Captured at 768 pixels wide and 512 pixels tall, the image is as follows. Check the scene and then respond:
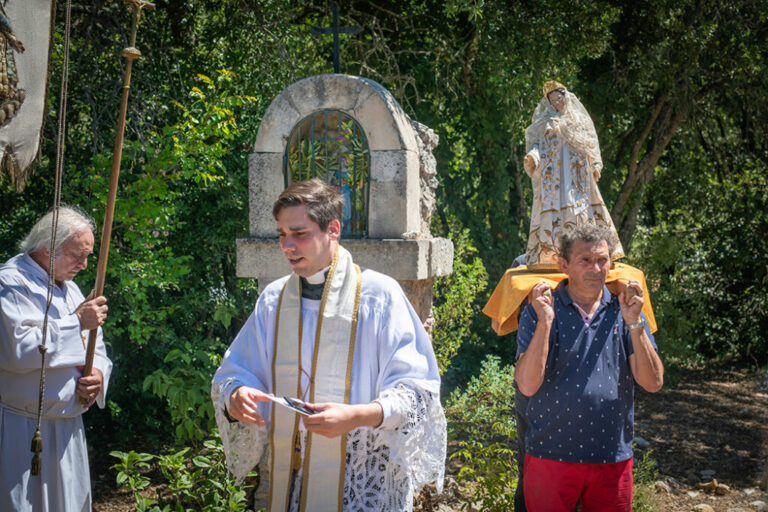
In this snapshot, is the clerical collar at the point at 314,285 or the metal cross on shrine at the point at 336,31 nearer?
the clerical collar at the point at 314,285

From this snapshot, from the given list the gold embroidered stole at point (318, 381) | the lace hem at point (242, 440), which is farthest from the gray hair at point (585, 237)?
the lace hem at point (242, 440)

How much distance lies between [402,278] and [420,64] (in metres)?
4.71

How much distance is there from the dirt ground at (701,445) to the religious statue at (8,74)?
314cm

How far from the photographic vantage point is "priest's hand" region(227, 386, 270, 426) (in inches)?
84.4

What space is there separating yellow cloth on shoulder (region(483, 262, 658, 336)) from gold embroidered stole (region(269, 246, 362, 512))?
3.57 feet

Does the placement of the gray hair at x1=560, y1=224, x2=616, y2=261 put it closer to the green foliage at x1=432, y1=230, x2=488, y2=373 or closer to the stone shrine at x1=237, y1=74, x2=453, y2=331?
the stone shrine at x1=237, y1=74, x2=453, y2=331

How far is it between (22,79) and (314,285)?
138 centimetres

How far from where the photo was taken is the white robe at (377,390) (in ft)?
7.33

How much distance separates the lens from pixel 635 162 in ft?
31.0

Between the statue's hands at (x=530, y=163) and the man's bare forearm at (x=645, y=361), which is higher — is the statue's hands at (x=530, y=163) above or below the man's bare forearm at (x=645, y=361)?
→ above

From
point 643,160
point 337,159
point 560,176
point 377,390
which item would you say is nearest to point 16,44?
point 377,390

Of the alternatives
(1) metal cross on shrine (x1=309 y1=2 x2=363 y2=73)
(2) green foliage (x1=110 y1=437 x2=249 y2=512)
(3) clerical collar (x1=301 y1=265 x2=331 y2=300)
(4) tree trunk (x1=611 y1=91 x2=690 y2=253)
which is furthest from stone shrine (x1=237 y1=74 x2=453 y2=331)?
(4) tree trunk (x1=611 y1=91 x2=690 y2=253)

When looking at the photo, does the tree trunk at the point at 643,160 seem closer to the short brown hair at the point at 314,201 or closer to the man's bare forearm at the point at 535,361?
the man's bare forearm at the point at 535,361

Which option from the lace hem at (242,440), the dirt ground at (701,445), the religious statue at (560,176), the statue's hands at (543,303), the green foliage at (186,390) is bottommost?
the dirt ground at (701,445)
